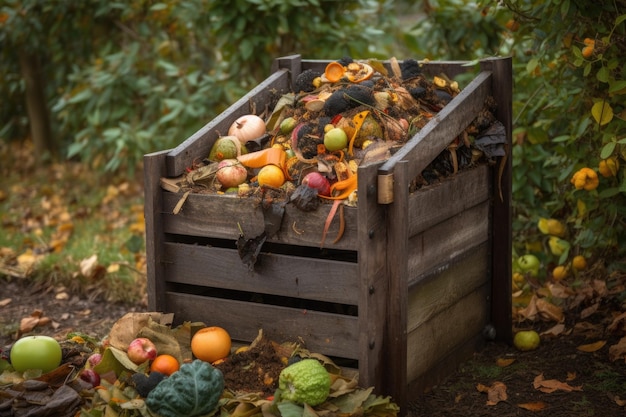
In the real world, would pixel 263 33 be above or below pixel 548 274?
above

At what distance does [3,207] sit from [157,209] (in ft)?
13.9

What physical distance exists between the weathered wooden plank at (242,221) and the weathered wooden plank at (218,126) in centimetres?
16

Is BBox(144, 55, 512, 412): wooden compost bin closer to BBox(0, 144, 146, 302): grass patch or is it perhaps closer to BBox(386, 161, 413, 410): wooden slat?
BBox(386, 161, 413, 410): wooden slat

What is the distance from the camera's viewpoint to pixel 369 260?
2922 millimetres

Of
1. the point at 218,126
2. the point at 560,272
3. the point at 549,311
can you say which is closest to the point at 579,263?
the point at 560,272

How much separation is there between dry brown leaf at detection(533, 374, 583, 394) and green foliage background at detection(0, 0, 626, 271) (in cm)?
84

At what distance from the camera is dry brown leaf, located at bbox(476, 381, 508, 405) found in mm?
3354

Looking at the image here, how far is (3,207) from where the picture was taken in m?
7.12

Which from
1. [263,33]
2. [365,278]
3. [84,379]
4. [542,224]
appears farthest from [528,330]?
[263,33]

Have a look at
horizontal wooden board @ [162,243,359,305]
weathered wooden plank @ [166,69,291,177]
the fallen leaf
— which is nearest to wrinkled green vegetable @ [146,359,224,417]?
horizontal wooden board @ [162,243,359,305]

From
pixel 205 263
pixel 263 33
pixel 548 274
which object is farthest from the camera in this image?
pixel 263 33

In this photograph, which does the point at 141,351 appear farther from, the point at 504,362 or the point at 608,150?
the point at 608,150

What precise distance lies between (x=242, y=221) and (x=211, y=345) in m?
0.48

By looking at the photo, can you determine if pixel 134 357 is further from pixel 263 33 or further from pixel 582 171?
pixel 263 33
